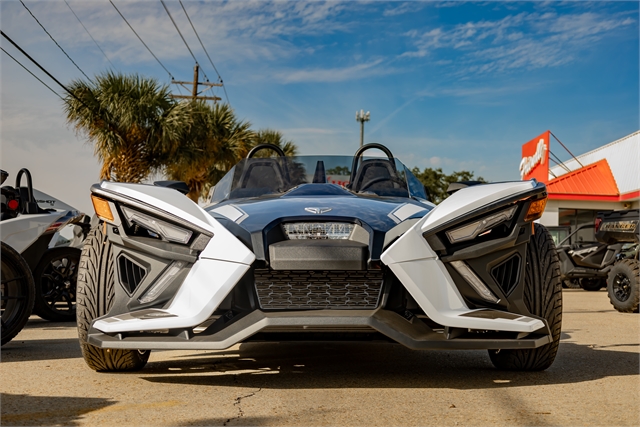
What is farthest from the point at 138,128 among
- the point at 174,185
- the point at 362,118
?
the point at 362,118

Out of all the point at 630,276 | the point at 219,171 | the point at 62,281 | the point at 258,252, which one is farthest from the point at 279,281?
the point at 219,171

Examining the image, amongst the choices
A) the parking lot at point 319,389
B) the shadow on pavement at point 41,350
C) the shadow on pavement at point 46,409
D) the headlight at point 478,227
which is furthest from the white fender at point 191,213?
the shadow on pavement at point 41,350

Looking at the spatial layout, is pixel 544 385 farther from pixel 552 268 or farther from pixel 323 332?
pixel 323 332

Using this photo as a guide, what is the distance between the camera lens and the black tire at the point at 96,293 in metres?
3.83

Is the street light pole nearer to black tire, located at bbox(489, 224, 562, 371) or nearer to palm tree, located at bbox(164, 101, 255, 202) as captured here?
palm tree, located at bbox(164, 101, 255, 202)

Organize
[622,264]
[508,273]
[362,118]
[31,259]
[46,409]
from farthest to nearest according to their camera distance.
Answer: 1. [362,118]
2. [622,264]
3. [31,259]
4. [508,273]
5. [46,409]

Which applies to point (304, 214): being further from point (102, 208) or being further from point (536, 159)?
point (536, 159)

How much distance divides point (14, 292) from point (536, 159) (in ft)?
98.3

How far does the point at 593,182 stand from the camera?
30.8 metres

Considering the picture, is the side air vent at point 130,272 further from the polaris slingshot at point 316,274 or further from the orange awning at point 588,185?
the orange awning at point 588,185

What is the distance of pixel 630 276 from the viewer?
10.4 m

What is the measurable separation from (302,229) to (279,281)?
321 mm

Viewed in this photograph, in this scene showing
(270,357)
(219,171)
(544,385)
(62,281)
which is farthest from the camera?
(219,171)

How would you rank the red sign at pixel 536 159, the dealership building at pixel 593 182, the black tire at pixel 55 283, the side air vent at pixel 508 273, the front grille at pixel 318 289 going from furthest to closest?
the red sign at pixel 536 159, the dealership building at pixel 593 182, the black tire at pixel 55 283, the side air vent at pixel 508 273, the front grille at pixel 318 289
